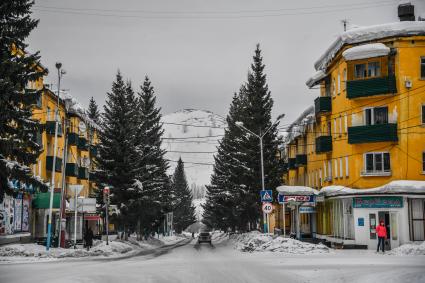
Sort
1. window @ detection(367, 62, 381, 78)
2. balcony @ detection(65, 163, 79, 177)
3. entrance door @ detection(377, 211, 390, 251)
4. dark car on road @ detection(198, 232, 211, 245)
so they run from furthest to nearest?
1. dark car on road @ detection(198, 232, 211, 245)
2. balcony @ detection(65, 163, 79, 177)
3. window @ detection(367, 62, 381, 78)
4. entrance door @ detection(377, 211, 390, 251)

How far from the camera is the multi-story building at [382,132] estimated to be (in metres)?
39.3

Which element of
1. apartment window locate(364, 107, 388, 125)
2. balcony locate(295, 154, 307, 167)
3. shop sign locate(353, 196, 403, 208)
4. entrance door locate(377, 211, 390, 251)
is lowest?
entrance door locate(377, 211, 390, 251)

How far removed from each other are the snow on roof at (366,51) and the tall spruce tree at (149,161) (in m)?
20.3

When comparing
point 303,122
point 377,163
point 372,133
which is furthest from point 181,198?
point 372,133

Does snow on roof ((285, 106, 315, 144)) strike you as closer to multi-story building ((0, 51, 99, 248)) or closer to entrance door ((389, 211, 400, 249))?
entrance door ((389, 211, 400, 249))

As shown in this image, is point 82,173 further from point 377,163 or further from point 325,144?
point 377,163

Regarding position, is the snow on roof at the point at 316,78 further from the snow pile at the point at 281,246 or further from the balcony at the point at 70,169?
the balcony at the point at 70,169

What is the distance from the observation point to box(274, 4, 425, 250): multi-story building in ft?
129

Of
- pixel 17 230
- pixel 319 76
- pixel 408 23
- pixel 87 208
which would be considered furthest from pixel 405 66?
pixel 17 230

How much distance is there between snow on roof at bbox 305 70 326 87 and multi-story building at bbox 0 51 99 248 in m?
20.2

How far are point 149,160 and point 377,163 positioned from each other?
26869 mm

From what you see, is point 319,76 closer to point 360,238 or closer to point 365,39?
point 365,39

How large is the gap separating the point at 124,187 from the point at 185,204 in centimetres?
8345

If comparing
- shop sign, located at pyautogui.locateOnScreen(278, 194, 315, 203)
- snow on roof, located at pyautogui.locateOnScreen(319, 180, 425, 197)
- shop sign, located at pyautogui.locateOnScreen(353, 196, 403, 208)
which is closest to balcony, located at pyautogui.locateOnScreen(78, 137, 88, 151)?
shop sign, located at pyautogui.locateOnScreen(278, 194, 315, 203)
